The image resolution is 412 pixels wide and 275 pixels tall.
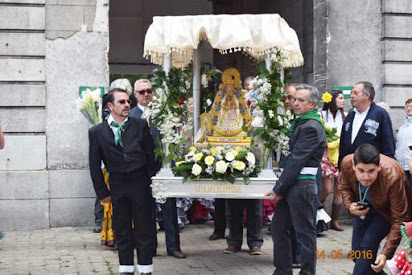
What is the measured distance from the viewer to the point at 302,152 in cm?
734

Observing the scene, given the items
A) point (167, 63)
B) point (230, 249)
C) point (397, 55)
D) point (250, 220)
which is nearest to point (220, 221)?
point (230, 249)

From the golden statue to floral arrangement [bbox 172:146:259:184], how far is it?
65 centimetres

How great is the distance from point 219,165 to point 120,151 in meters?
1.09

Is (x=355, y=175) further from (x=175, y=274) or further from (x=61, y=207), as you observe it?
(x=61, y=207)

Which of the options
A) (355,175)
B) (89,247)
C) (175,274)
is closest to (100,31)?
(89,247)

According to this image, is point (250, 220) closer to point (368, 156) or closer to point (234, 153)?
point (234, 153)

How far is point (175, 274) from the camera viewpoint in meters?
8.35

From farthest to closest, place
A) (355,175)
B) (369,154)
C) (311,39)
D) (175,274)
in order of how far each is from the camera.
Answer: (311,39)
(175,274)
(355,175)
(369,154)

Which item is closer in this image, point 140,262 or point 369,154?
point 369,154

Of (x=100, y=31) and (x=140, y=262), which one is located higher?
(x=100, y=31)

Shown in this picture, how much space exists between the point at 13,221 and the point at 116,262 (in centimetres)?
297

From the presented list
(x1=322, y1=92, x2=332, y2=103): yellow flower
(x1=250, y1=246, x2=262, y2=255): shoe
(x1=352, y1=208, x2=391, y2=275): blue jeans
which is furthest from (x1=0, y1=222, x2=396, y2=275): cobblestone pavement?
(x1=352, y1=208, x2=391, y2=275): blue jeans

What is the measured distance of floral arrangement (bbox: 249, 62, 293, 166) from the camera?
8.22 metres

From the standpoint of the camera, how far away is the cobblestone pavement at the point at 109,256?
8586 millimetres
